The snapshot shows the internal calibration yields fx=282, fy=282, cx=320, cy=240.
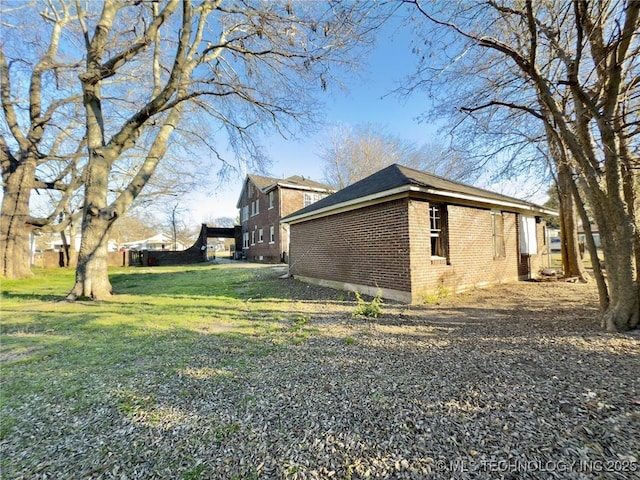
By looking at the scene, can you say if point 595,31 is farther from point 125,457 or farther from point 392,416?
point 125,457

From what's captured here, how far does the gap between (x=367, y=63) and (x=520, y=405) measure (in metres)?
7.56

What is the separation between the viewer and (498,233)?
9938mm

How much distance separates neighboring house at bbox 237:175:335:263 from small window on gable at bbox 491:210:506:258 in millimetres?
13968

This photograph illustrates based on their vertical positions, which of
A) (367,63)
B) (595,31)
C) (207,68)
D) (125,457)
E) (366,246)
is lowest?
(125,457)

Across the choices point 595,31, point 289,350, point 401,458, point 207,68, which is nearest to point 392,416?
point 401,458

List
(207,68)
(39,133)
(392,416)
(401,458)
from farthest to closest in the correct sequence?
(39,133) < (207,68) < (392,416) < (401,458)

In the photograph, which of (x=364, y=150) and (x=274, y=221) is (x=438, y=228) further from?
(x=364, y=150)

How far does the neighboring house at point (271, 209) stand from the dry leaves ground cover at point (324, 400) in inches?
634

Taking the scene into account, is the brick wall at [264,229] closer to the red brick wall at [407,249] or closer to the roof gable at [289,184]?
the roof gable at [289,184]

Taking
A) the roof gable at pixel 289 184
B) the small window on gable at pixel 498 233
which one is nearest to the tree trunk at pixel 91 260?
the small window on gable at pixel 498 233

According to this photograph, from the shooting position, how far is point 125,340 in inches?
187

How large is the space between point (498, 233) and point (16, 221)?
20226mm

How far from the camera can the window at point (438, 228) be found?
8078mm

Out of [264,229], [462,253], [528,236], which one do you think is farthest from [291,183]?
[462,253]
